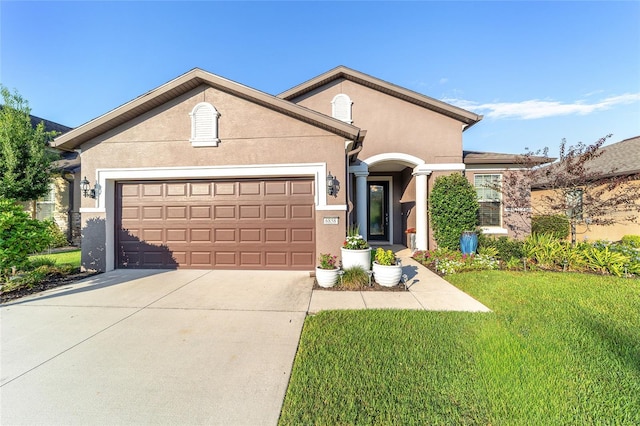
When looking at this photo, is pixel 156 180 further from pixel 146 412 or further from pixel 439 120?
pixel 439 120

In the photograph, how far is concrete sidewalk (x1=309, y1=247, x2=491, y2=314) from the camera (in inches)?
172

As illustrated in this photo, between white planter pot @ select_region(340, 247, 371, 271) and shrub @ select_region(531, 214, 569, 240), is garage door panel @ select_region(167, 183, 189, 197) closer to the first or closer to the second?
white planter pot @ select_region(340, 247, 371, 271)

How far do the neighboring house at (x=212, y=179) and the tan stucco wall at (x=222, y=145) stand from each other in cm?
3

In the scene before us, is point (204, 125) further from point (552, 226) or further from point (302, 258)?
point (552, 226)

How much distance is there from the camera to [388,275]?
5.38 m

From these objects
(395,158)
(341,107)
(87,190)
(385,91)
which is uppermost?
(385,91)

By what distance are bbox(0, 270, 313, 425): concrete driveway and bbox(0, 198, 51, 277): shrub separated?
3.12 ft

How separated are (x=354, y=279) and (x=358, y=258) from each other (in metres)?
0.50

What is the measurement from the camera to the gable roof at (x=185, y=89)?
619cm

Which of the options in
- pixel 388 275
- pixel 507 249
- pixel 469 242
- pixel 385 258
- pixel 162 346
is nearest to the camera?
pixel 162 346

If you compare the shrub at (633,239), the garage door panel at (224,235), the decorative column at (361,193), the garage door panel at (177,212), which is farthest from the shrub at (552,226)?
the garage door panel at (177,212)

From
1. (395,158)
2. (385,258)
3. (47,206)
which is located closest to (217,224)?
(385,258)

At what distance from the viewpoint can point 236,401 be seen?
2.25 meters

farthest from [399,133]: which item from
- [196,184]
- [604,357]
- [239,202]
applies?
[604,357]
